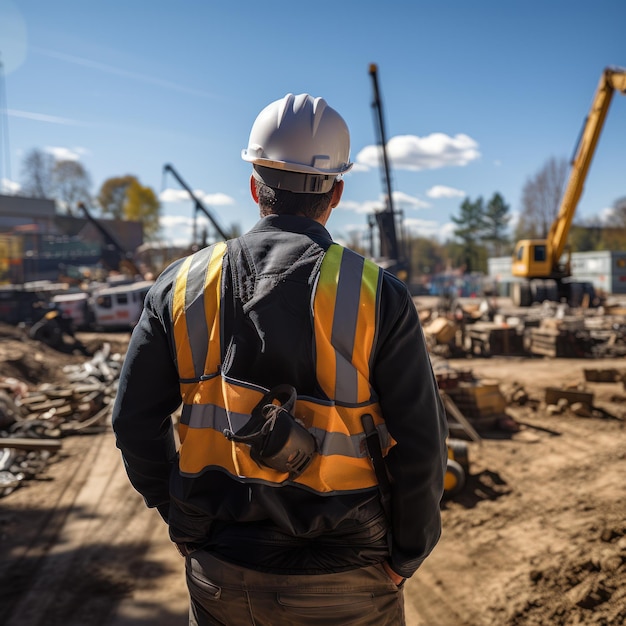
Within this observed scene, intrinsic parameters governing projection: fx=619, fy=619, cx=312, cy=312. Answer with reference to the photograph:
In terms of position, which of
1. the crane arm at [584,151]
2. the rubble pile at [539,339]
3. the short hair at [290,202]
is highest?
the crane arm at [584,151]

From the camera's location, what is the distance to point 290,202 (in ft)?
6.40

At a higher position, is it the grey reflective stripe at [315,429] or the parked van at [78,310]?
the grey reflective stripe at [315,429]

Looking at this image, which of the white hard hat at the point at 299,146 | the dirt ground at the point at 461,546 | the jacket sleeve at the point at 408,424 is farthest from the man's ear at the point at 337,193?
the dirt ground at the point at 461,546

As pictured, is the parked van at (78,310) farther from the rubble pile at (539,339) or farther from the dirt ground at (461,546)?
the dirt ground at (461,546)

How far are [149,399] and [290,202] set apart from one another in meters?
0.78

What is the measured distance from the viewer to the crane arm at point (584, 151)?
22.9 m

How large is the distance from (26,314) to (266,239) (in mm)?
26251

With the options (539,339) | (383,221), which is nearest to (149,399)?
(539,339)

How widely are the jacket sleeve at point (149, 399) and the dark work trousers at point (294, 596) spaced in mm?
393

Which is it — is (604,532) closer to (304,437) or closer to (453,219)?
(304,437)

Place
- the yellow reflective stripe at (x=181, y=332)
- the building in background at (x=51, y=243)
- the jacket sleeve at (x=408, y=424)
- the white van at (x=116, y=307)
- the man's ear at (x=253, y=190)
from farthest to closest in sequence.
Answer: the building in background at (x=51, y=243) → the white van at (x=116, y=307) → the man's ear at (x=253, y=190) → the yellow reflective stripe at (x=181, y=332) → the jacket sleeve at (x=408, y=424)

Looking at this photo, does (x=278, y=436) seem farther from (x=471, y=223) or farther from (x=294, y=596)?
(x=471, y=223)

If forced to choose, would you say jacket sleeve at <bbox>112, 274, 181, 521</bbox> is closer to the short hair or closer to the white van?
the short hair

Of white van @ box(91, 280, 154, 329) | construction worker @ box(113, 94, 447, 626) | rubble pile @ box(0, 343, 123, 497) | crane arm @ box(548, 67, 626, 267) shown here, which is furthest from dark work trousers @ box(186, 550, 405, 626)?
white van @ box(91, 280, 154, 329)
